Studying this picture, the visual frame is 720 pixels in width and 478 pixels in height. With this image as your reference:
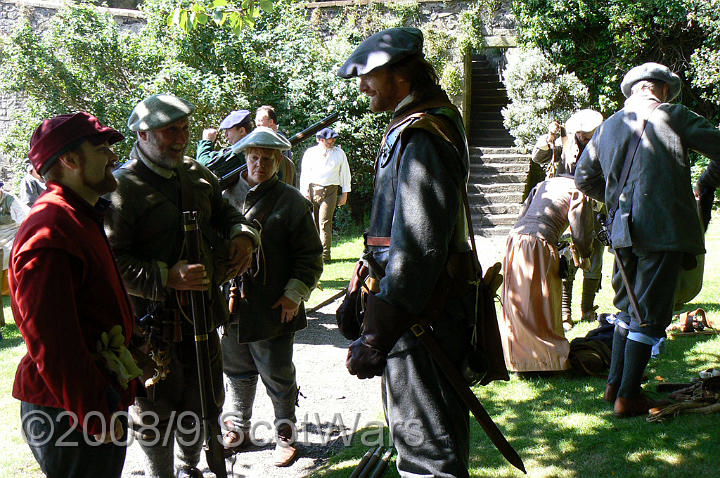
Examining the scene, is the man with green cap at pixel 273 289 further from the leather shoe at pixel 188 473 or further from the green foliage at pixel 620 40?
the green foliage at pixel 620 40

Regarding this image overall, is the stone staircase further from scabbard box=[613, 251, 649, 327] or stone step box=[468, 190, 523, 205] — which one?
scabbard box=[613, 251, 649, 327]

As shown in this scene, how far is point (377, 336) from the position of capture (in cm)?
259

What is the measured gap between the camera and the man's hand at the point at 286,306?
167 inches

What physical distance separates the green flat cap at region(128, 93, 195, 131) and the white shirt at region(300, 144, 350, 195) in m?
8.48

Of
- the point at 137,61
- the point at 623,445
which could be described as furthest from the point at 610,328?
the point at 137,61

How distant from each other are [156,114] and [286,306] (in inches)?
58.2

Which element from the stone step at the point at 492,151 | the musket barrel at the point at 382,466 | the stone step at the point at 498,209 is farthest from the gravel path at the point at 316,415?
the stone step at the point at 492,151

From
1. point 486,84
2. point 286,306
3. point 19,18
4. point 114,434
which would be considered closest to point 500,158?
point 486,84

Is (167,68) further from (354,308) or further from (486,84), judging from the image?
(354,308)

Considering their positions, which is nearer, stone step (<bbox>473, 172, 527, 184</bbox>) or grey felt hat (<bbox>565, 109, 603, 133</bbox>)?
grey felt hat (<bbox>565, 109, 603, 133</bbox>)

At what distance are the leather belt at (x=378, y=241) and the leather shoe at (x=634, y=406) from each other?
2.53 metres

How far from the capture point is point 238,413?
448 centimetres

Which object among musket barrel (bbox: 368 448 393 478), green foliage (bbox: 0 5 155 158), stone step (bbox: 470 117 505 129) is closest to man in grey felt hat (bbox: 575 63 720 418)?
musket barrel (bbox: 368 448 393 478)

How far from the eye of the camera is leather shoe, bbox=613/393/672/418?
14.3 feet
